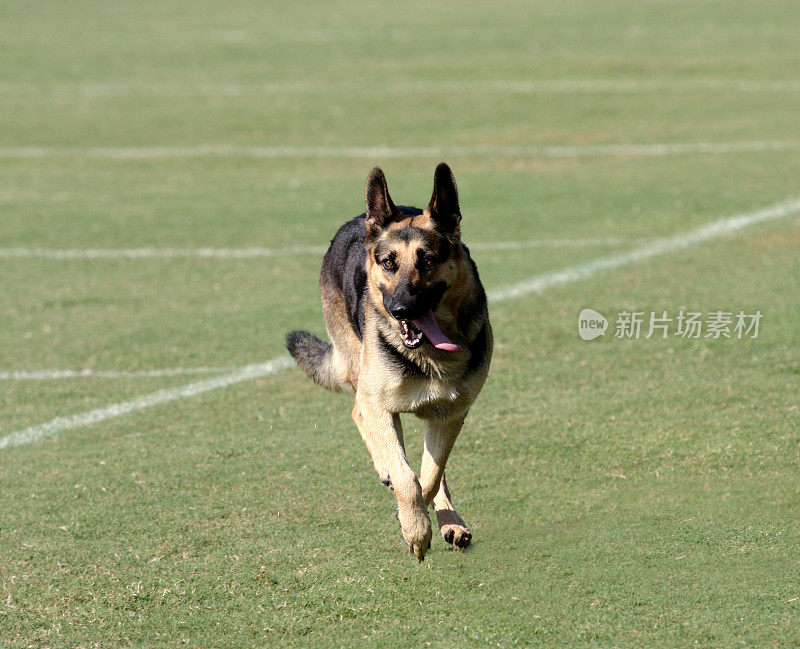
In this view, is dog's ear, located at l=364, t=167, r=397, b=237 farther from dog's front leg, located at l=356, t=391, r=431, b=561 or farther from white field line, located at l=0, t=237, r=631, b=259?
white field line, located at l=0, t=237, r=631, b=259

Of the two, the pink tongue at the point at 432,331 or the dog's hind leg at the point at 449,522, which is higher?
the pink tongue at the point at 432,331

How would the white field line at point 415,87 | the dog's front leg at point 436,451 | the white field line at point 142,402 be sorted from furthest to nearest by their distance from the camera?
the white field line at point 415,87 → the white field line at point 142,402 → the dog's front leg at point 436,451

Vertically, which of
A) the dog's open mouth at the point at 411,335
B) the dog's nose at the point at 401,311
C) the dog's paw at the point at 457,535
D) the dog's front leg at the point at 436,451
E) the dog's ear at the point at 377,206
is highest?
the dog's ear at the point at 377,206

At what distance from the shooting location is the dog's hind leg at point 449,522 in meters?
5.95

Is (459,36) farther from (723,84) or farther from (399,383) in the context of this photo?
(399,383)

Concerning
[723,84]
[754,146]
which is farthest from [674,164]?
[723,84]

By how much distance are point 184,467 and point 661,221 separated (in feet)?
24.6

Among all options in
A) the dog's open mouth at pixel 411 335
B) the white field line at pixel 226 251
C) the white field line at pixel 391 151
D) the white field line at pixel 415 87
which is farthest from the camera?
the white field line at pixel 415 87

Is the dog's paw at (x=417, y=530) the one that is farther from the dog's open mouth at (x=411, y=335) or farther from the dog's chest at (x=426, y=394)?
the dog's open mouth at (x=411, y=335)

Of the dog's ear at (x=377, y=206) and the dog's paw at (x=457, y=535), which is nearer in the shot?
the dog's paw at (x=457, y=535)

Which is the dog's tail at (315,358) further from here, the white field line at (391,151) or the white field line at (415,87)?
the white field line at (415,87)

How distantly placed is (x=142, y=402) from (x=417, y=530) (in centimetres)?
338

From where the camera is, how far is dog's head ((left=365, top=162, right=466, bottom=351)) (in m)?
5.77

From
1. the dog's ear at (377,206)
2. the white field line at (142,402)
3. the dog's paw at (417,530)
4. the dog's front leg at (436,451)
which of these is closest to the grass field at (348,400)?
the white field line at (142,402)
